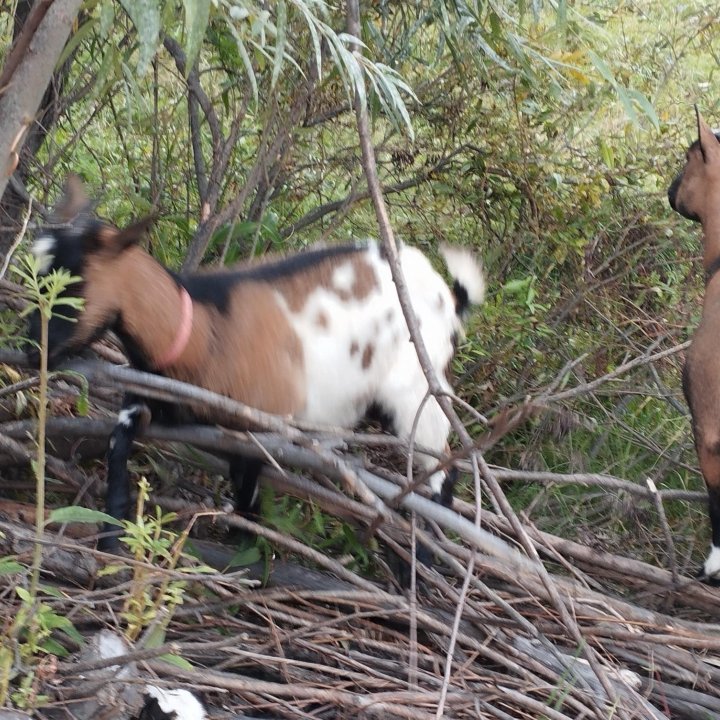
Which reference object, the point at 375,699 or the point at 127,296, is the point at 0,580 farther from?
the point at 375,699

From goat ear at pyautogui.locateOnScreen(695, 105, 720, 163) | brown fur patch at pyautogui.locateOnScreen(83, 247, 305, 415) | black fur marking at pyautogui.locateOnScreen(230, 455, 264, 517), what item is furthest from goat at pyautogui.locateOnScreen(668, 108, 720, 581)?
black fur marking at pyautogui.locateOnScreen(230, 455, 264, 517)

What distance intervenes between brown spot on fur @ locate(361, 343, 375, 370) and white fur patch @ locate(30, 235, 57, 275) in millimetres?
991

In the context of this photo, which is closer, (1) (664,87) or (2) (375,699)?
(2) (375,699)

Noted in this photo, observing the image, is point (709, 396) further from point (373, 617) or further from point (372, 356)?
point (373, 617)

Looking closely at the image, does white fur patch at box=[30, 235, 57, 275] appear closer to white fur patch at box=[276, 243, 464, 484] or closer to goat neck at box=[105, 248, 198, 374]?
goat neck at box=[105, 248, 198, 374]

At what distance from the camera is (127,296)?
2.46m

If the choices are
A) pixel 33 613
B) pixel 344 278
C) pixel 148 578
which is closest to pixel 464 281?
pixel 344 278

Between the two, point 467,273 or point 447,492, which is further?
point 467,273

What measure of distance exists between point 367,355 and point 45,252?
1016mm

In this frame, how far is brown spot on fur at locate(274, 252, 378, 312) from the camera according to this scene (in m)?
2.92

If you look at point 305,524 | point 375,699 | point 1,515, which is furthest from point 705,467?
point 1,515

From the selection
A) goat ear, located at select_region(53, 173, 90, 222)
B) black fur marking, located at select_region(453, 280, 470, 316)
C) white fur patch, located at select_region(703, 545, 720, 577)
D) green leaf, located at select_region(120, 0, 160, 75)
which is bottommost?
white fur patch, located at select_region(703, 545, 720, 577)

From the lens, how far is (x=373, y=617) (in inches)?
105

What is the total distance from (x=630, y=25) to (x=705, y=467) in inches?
107
